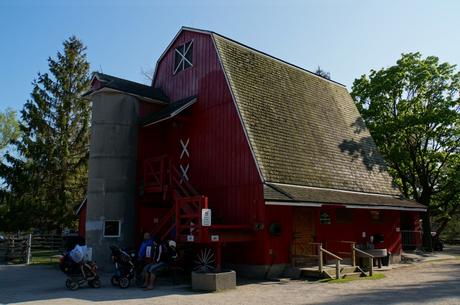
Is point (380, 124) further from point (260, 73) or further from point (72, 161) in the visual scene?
point (72, 161)

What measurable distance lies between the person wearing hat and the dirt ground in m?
0.34

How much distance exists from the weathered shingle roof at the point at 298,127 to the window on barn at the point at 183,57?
1761mm

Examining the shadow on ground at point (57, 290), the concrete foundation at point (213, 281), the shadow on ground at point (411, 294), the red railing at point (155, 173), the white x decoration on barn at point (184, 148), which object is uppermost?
the white x decoration on barn at point (184, 148)

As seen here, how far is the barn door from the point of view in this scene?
16.8m

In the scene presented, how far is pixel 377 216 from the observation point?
Result: 21062 millimetres

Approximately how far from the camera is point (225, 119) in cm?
1738

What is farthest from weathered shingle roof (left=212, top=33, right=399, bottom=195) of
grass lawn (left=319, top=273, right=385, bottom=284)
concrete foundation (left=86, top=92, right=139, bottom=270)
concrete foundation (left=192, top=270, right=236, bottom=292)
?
concrete foundation (left=86, top=92, right=139, bottom=270)

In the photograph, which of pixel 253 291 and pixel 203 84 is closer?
pixel 253 291

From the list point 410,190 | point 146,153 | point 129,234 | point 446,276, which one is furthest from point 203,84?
point 410,190

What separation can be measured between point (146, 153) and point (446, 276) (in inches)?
511

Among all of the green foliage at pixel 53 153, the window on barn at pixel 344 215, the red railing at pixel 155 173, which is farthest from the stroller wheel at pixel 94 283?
the green foliage at pixel 53 153

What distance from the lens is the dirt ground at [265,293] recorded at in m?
10.6

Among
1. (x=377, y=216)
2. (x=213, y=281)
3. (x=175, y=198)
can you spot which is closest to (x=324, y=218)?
(x=377, y=216)

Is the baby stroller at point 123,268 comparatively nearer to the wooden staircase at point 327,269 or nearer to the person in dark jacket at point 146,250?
the person in dark jacket at point 146,250
